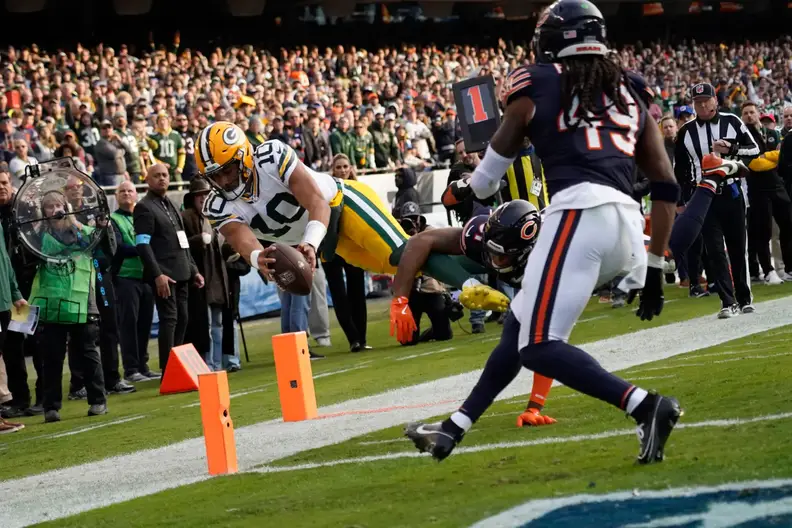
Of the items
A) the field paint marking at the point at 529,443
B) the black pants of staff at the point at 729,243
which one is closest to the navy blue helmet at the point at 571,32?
the field paint marking at the point at 529,443

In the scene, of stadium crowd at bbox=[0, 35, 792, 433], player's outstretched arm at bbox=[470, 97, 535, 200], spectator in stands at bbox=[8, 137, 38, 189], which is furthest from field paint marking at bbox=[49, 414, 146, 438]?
spectator in stands at bbox=[8, 137, 38, 189]

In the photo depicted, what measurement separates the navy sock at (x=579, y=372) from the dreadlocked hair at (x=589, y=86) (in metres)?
0.88

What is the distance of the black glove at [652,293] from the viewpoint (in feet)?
17.2

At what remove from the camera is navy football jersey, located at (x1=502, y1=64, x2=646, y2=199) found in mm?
4852

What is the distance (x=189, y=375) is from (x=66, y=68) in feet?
35.7

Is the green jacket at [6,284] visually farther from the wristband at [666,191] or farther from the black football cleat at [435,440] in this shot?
the wristband at [666,191]

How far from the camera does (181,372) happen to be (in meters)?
10.8

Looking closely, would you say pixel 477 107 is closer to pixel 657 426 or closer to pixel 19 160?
pixel 657 426

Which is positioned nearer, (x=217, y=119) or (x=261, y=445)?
(x=261, y=445)

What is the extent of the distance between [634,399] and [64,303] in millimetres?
5999

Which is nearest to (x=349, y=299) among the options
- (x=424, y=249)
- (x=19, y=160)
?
(x=19, y=160)

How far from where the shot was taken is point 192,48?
31.3 metres

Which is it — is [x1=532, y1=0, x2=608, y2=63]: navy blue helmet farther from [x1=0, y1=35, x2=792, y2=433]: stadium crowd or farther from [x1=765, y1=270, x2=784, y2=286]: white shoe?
[x1=765, y1=270, x2=784, y2=286]: white shoe

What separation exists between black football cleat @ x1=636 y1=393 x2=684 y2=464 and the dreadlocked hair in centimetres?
112
